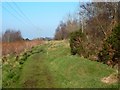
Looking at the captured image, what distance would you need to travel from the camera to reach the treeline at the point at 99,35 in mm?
22000

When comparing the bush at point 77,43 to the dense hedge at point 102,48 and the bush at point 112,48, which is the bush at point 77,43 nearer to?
the dense hedge at point 102,48

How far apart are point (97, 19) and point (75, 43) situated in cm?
485

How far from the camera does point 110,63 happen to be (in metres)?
22.6

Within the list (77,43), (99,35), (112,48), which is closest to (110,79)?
(112,48)

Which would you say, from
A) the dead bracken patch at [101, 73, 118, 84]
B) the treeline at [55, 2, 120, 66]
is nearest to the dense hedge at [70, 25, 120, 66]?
the treeline at [55, 2, 120, 66]

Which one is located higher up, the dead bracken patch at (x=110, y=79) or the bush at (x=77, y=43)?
the bush at (x=77, y=43)

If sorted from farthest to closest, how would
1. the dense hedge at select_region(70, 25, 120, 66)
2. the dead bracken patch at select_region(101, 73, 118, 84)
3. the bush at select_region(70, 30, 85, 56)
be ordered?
the bush at select_region(70, 30, 85, 56) < the dense hedge at select_region(70, 25, 120, 66) < the dead bracken patch at select_region(101, 73, 118, 84)

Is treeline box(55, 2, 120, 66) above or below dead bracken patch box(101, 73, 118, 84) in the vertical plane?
above

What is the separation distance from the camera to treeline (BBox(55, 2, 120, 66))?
22000 millimetres

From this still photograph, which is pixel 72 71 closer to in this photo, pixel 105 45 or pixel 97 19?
pixel 105 45

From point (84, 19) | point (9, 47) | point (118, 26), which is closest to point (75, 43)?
point (84, 19)

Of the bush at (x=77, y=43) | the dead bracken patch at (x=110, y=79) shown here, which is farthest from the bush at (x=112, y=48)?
the bush at (x=77, y=43)

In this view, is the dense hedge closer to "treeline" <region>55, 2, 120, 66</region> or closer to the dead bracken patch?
"treeline" <region>55, 2, 120, 66</region>

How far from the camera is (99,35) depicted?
2973cm
